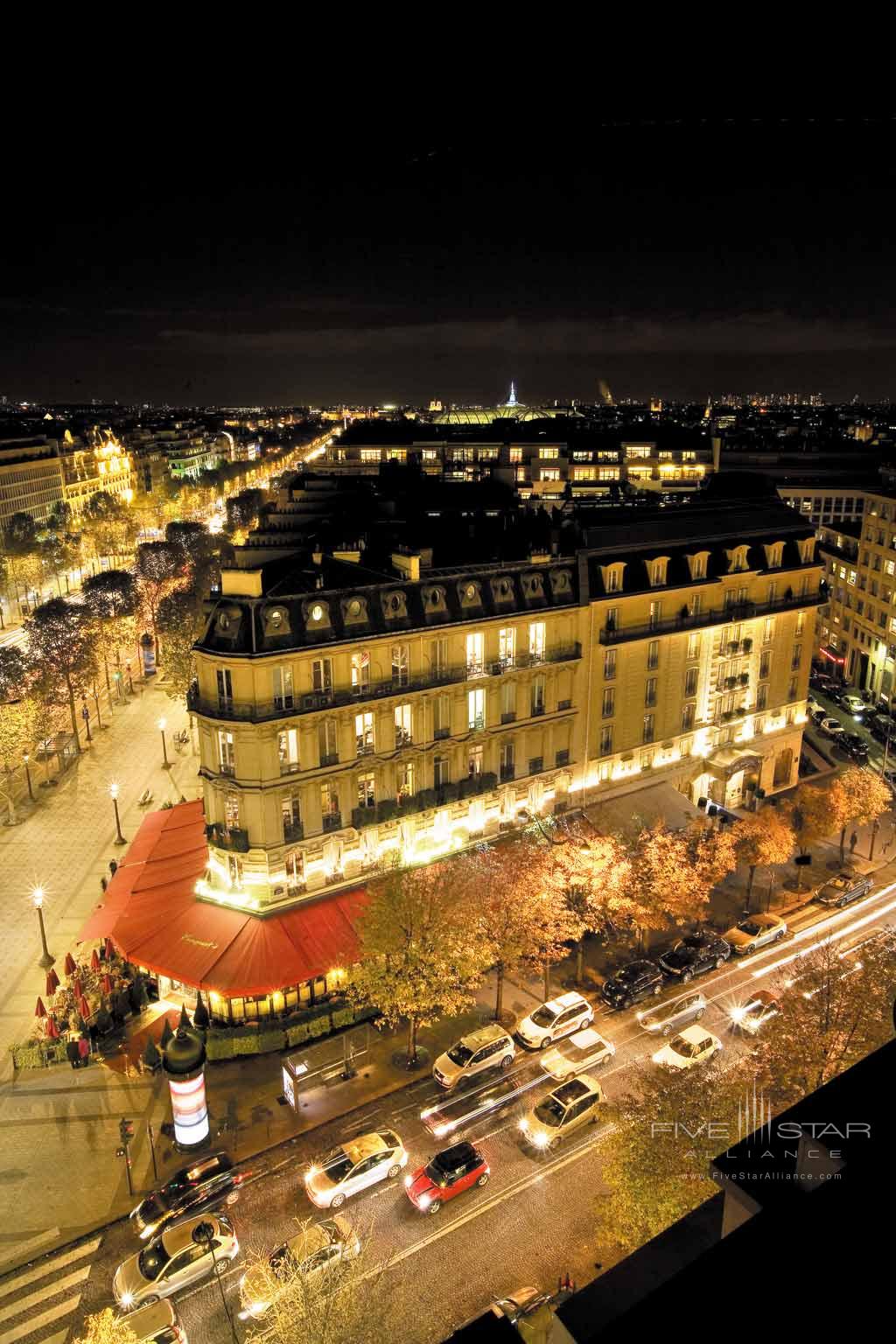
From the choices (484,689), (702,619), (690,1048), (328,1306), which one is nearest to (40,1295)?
(328,1306)

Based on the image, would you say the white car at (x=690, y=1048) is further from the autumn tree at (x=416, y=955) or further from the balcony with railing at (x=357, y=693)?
the balcony with railing at (x=357, y=693)

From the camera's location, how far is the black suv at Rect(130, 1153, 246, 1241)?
31297 mm

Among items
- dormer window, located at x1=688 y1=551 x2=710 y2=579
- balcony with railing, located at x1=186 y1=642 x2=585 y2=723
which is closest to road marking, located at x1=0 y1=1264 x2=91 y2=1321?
balcony with railing, located at x1=186 y1=642 x2=585 y2=723

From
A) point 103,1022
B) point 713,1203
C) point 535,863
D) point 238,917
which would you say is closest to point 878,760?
point 535,863

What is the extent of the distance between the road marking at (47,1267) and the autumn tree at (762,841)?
123 feet

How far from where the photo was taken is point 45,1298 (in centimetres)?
2889

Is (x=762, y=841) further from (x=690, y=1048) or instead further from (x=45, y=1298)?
(x=45, y=1298)

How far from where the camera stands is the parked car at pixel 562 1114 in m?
35.0

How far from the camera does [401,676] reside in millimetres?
47031

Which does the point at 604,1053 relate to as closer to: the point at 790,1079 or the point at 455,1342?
the point at 790,1079

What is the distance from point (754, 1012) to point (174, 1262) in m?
27.4

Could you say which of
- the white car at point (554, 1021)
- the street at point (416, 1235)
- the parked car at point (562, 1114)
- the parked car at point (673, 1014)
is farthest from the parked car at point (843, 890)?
the parked car at point (562, 1114)

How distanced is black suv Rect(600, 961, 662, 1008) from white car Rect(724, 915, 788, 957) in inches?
215

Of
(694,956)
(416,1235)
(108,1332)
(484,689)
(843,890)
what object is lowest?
(843,890)
